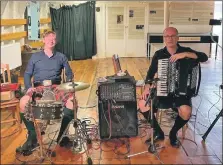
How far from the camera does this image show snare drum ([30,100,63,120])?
206cm

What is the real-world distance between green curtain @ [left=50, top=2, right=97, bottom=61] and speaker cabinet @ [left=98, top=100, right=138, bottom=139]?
1023mm

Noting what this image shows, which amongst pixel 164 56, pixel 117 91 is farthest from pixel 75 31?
pixel 164 56

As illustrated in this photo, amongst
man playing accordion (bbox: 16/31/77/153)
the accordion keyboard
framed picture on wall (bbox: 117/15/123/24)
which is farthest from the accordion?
framed picture on wall (bbox: 117/15/123/24)

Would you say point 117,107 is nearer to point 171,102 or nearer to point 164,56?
point 171,102

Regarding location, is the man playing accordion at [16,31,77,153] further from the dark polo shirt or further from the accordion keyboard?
the accordion keyboard

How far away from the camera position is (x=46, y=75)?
255 cm

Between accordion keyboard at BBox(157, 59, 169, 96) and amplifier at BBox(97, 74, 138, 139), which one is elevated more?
accordion keyboard at BBox(157, 59, 169, 96)

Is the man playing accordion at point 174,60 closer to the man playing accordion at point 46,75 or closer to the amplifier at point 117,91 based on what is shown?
the amplifier at point 117,91

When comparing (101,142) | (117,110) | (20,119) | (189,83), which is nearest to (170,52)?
(189,83)

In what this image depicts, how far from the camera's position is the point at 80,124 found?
237cm

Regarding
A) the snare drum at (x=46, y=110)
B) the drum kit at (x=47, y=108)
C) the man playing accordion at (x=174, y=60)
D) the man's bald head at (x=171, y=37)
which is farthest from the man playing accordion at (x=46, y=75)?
the man's bald head at (x=171, y=37)

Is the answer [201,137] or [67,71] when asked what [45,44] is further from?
[201,137]

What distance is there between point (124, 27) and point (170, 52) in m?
3.51

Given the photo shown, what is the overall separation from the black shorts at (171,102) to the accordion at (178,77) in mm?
40
